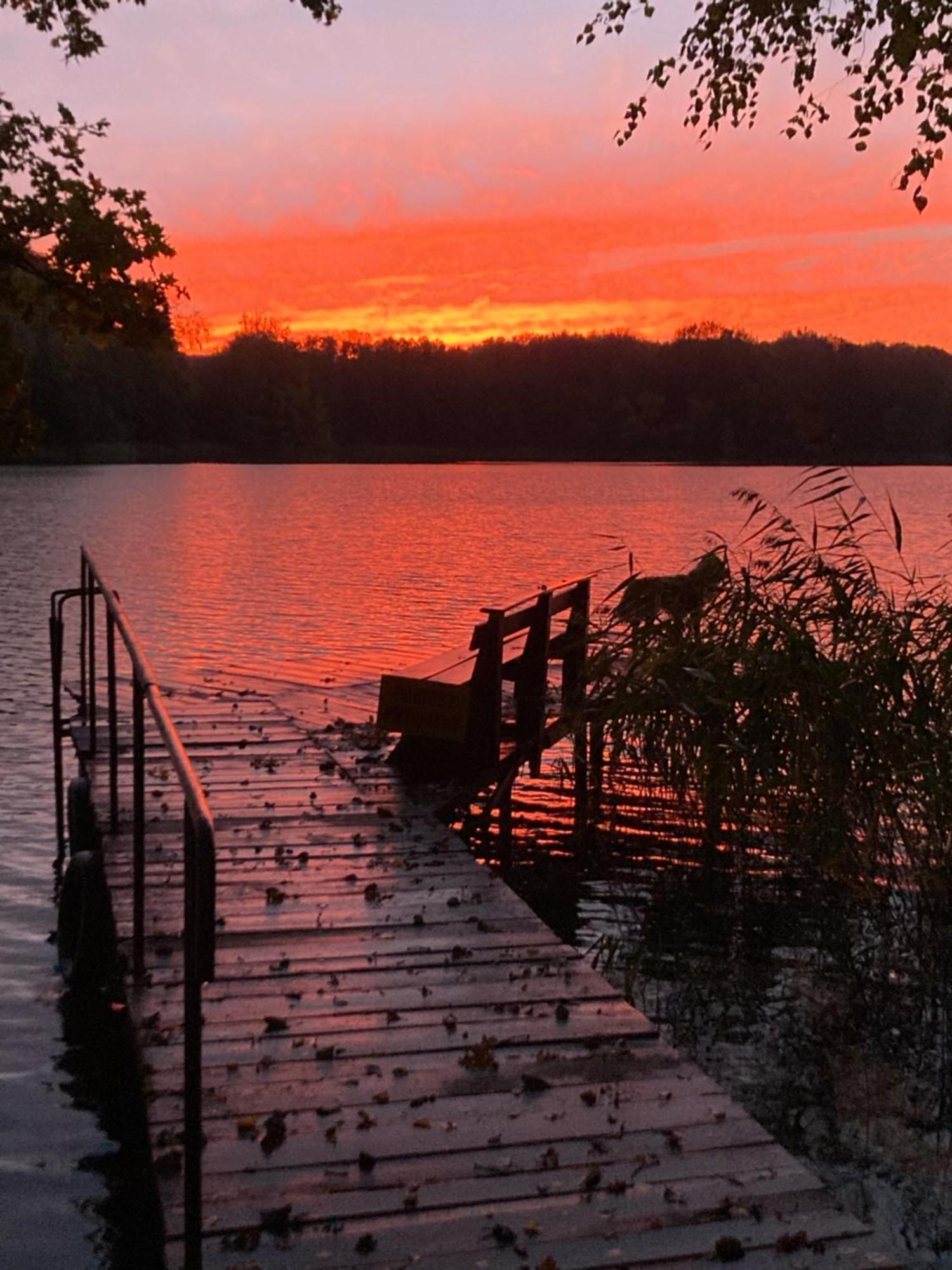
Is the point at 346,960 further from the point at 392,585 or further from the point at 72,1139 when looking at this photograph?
the point at 392,585

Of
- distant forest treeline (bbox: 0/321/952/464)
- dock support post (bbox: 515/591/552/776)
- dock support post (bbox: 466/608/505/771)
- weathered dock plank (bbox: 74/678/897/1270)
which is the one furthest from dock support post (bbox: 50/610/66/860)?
distant forest treeline (bbox: 0/321/952/464)

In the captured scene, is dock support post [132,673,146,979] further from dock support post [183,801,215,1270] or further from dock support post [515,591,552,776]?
dock support post [515,591,552,776]

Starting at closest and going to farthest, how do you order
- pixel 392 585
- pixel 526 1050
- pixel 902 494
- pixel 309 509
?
pixel 526 1050 → pixel 392 585 → pixel 309 509 → pixel 902 494

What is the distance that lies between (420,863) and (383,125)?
37.6ft

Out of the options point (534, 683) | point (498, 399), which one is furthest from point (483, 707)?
point (498, 399)

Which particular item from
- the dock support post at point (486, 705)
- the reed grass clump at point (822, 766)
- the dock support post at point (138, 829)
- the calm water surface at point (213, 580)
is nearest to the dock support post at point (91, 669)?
the calm water surface at point (213, 580)

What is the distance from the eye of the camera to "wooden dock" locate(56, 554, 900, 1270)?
346 cm

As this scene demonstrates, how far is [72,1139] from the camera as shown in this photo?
5625mm

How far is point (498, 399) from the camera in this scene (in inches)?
5610

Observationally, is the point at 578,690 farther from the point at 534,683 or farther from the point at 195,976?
the point at 195,976

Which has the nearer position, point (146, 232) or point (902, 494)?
point (146, 232)

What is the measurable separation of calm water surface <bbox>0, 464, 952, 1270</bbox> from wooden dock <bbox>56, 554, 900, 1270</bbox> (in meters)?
0.89

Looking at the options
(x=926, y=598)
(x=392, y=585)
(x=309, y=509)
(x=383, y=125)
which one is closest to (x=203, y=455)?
(x=309, y=509)

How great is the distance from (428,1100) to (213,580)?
28.5m
